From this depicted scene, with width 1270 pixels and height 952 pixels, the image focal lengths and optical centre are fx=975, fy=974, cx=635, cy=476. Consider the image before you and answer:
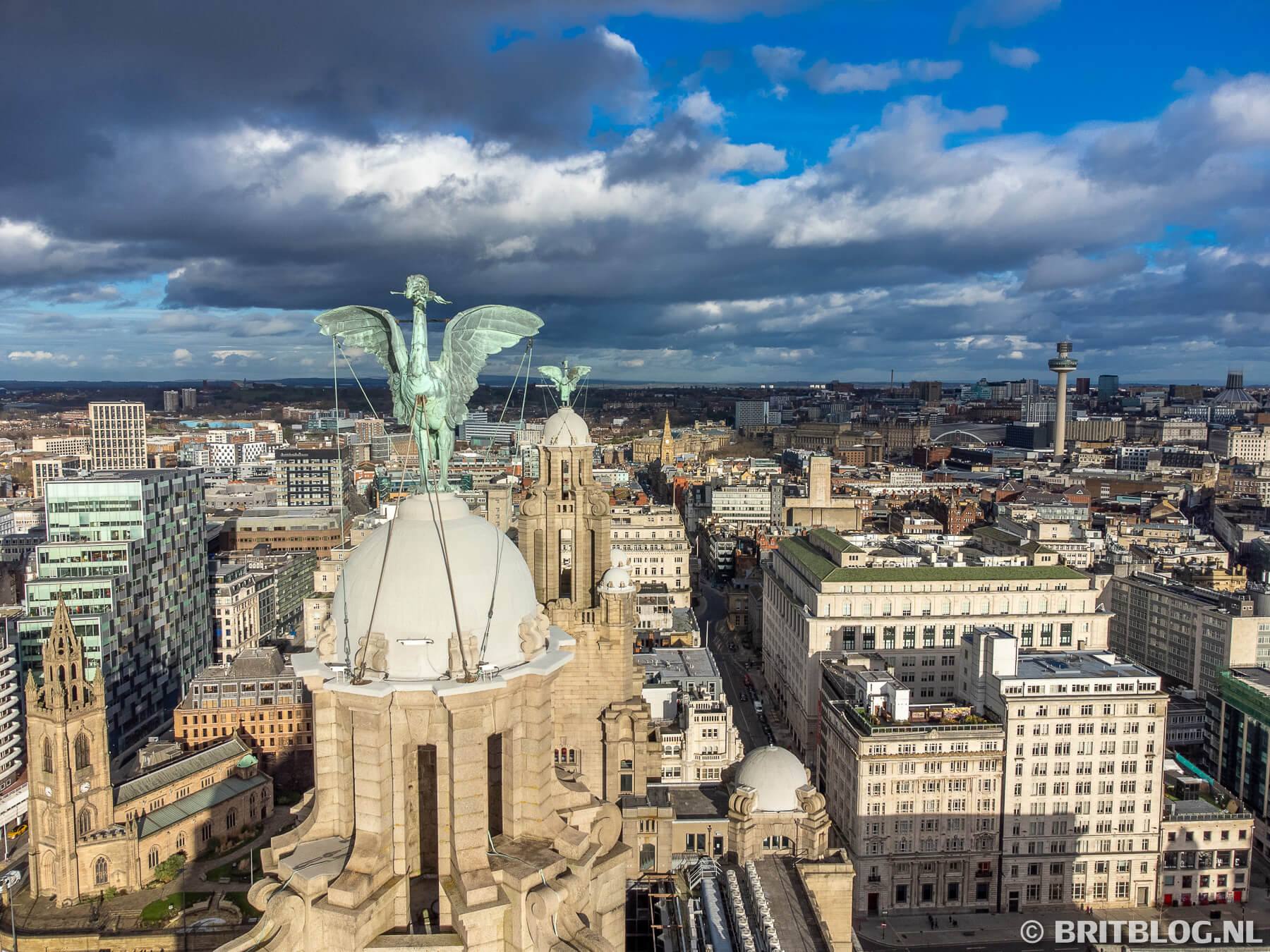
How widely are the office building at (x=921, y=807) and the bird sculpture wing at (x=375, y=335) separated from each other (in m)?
41.2

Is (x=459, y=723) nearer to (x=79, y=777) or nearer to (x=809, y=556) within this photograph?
(x=79, y=777)

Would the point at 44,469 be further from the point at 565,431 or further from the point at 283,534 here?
the point at 565,431

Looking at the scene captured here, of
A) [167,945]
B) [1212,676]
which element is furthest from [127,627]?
[1212,676]

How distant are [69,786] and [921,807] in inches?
1689


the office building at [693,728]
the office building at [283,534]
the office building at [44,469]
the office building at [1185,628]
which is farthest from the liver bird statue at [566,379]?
the office building at [44,469]

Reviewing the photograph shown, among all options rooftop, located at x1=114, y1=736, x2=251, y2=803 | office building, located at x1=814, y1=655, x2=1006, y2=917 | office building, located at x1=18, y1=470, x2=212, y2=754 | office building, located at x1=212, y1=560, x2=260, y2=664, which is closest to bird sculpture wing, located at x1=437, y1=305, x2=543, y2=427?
office building, located at x1=814, y1=655, x2=1006, y2=917

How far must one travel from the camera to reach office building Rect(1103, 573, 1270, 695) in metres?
71.8

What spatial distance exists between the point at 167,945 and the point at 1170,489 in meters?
162

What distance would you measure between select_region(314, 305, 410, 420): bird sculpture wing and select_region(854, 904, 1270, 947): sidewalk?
1736 inches

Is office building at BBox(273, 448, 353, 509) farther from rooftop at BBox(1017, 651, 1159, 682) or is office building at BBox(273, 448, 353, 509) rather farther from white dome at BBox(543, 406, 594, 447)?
white dome at BBox(543, 406, 594, 447)

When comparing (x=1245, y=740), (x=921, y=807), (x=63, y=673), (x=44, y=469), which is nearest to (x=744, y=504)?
(x=1245, y=740)

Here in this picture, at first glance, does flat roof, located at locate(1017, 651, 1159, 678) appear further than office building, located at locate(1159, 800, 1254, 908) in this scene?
No

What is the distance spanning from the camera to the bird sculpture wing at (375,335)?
11.4 meters

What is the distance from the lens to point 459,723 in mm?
10070
